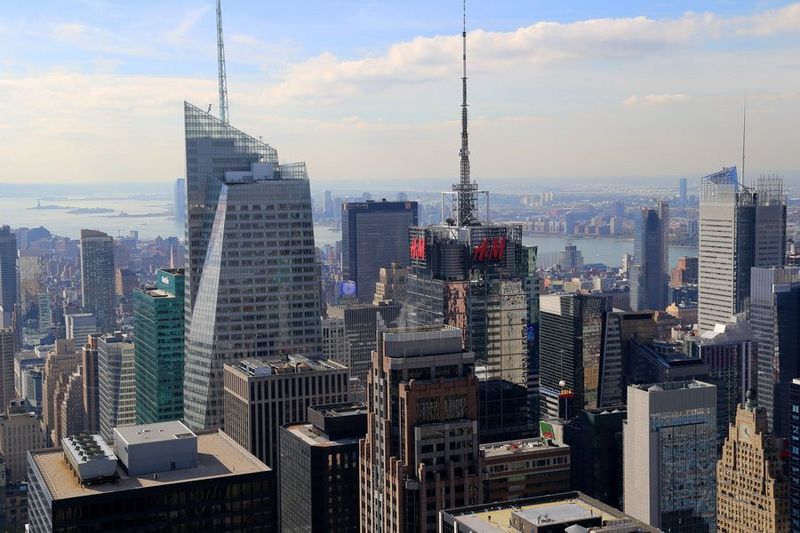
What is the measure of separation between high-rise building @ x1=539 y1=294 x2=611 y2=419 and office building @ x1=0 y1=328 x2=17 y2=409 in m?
44.8

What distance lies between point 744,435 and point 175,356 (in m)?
28.5

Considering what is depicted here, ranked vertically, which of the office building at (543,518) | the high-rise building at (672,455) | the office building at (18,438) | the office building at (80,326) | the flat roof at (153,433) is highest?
the flat roof at (153,433)

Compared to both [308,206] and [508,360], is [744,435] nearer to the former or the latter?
[508,360]

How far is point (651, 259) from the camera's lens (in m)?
136

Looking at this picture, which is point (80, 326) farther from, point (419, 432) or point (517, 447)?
point (419, 432)

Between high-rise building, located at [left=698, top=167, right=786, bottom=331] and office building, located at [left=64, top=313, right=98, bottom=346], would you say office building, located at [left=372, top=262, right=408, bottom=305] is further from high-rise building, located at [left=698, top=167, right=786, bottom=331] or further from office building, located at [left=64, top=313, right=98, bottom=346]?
office building, located at [left=64, top=313, right=98, bottom=346]

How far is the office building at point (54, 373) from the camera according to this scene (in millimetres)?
81688

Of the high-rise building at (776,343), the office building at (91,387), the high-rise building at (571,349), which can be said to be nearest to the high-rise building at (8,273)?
the office building at (91,387)

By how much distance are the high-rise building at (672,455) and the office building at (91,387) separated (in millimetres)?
42811

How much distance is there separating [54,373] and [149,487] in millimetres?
66103

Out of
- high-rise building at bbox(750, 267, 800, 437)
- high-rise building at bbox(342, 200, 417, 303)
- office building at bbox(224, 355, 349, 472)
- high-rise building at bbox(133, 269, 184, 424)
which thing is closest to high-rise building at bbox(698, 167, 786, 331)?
high-rise building at bbox(750, 267, 800, 437)

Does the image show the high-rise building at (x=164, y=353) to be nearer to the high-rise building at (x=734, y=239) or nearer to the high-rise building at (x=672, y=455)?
the high-rise building at (x=672, y=455)

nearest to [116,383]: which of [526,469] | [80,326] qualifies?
[526,469]

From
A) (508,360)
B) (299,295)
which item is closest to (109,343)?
(299,295)
